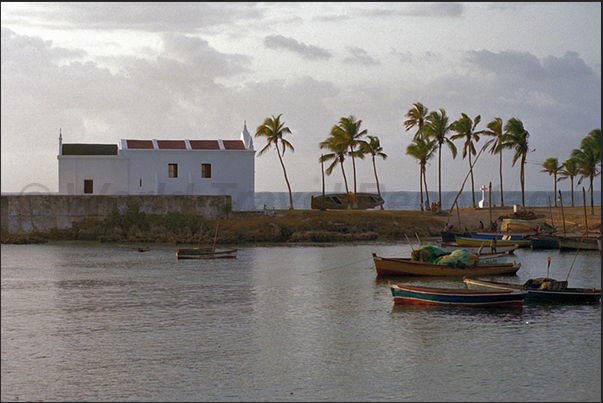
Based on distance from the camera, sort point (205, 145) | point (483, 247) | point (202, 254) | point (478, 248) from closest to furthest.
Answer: point (202, 254) → point (478, 248) → point (483, 247) → point (205, 145)

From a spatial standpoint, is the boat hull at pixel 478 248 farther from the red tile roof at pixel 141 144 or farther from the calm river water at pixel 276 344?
the red tile roof at pixel 141 144

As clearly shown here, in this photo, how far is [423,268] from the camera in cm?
3189

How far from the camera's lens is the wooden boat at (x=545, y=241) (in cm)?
4862

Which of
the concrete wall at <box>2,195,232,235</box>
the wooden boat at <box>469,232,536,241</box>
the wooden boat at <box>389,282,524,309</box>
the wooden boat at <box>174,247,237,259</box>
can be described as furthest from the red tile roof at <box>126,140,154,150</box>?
the wooden boat at <box>389,282,524,309</box>

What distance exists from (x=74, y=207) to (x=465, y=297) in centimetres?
4000

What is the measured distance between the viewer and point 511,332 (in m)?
20.8

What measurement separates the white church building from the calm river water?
26271mm

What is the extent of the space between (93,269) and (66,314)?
43.2 ft

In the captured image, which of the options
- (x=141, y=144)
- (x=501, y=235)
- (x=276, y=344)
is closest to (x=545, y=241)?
(x=501, y=235)


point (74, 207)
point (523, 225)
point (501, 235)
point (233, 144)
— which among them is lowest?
point (501, 235)

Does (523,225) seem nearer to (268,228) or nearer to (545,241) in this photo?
(545,241)

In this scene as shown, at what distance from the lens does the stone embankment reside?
177 ft

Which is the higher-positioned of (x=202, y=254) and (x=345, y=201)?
(x=345, y=201)

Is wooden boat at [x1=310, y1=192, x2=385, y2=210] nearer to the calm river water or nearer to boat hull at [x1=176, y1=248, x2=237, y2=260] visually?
boat hull at [x1=176, y1=248, x2=237, y2=260]
